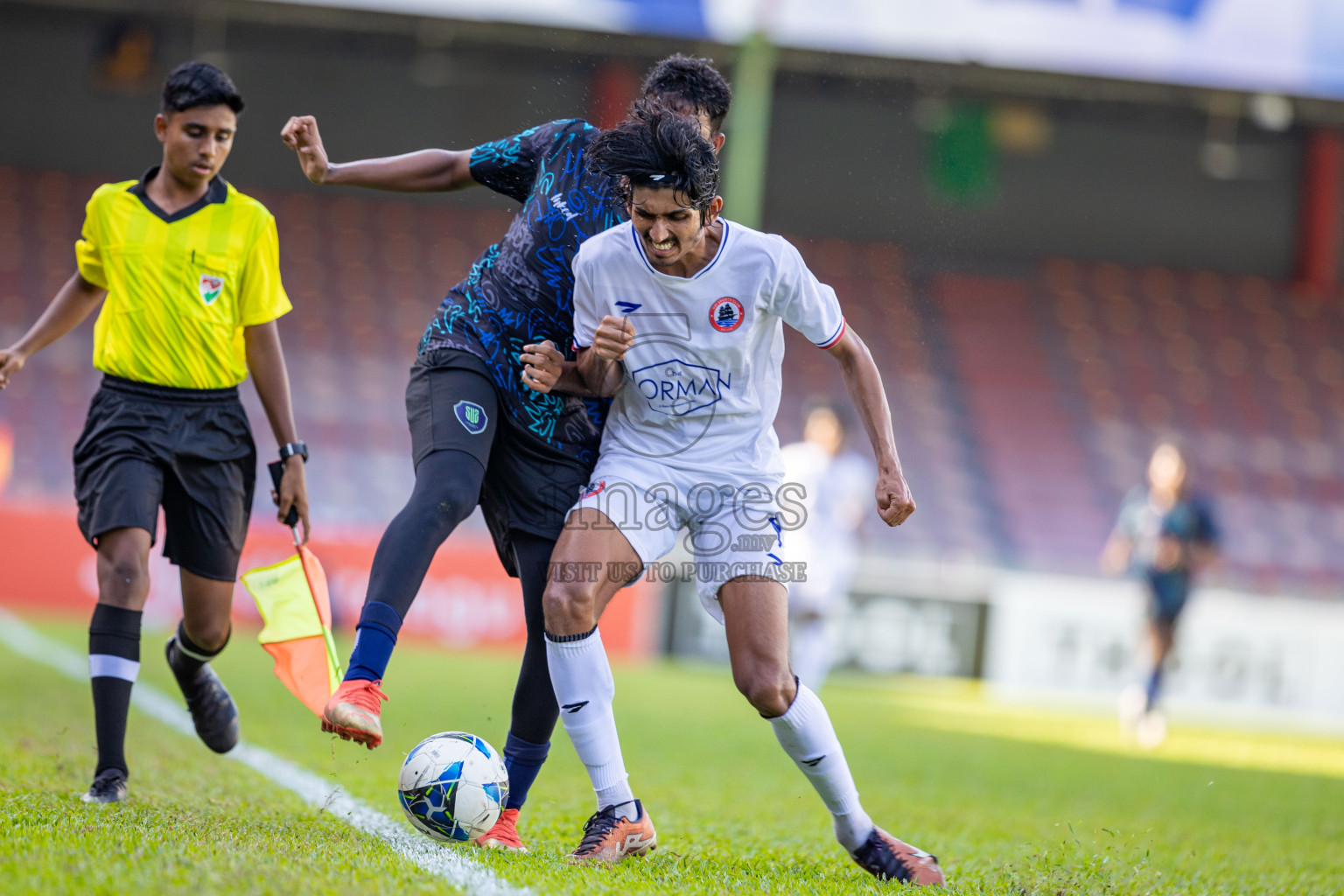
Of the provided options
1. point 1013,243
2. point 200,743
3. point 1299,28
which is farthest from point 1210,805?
point 1013,243

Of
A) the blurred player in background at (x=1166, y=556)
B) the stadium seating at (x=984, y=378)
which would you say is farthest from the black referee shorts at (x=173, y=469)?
the stadium seating at (x=984, y=378)

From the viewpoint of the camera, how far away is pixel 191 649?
4.62m

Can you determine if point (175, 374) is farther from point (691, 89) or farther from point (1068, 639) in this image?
point (1068, 639)

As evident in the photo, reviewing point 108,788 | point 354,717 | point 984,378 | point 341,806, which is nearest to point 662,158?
point 354,717

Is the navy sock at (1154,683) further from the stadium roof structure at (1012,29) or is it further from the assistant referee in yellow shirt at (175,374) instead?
the assistant referee in yellow shirt at (175,374)

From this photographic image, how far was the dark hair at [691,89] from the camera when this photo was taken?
379 cm

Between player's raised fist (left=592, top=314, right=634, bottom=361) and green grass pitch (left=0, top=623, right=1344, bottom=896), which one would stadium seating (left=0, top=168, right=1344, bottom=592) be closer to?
green grass pitch (left=0, top=623, right=1344, bottom=896)

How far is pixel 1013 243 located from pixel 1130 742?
11.2m

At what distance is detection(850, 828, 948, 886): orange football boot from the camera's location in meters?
3.68

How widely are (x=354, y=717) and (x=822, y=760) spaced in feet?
4.46

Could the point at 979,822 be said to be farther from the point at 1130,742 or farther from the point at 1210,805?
the point at 1130,742

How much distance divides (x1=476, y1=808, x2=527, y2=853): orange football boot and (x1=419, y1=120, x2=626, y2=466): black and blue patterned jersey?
3.45 feet

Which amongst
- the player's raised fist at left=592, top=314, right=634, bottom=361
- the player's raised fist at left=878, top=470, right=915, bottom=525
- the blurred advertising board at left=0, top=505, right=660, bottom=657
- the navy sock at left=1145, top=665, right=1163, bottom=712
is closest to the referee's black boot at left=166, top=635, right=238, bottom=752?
the player's raised fist at left=592, top=314, right=634, bottom=361

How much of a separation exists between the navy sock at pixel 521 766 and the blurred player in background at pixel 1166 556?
7.42 metres
